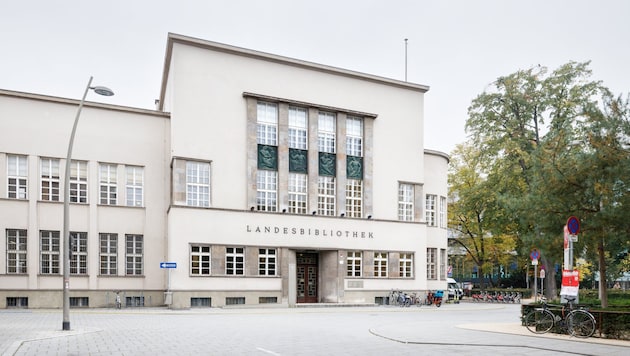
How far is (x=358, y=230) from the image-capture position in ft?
141

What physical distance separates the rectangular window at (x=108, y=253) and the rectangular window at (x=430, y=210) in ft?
74.2

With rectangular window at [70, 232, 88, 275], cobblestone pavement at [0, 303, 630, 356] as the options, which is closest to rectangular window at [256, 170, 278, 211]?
rectangular window at [70, 232, 88, 275]

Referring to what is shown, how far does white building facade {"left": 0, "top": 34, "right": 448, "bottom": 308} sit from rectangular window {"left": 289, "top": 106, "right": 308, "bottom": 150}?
107 mm

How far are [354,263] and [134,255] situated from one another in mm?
13921

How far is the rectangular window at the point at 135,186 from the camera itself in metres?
39.0

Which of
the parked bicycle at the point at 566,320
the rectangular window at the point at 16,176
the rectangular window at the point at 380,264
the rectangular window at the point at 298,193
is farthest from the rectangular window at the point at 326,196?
the parked bicycle at the point at 566,320

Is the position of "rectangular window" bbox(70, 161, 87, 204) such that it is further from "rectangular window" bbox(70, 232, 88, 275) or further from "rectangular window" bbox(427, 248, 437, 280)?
"rectangular window" bbox(427, 248, 437, 280)

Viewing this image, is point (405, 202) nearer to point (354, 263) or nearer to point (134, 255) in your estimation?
point (354, 263)

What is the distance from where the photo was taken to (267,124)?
1630 inches

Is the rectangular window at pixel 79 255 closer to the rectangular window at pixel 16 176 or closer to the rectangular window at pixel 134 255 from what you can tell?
the rectangular window at pixel 134 255

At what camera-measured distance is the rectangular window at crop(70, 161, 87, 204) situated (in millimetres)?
37469

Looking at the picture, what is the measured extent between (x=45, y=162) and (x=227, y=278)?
12173mm

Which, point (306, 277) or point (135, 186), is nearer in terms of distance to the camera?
point (135, 186)

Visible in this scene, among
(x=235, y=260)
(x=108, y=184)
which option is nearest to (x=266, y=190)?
(x=235, y=260)
